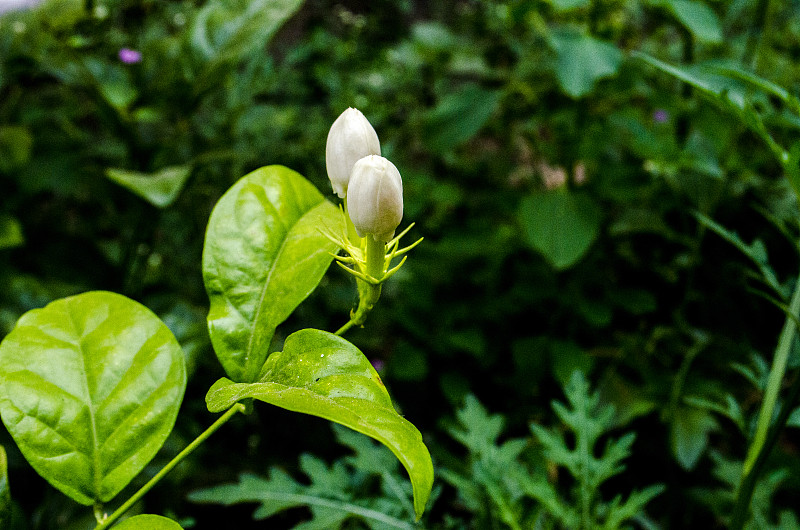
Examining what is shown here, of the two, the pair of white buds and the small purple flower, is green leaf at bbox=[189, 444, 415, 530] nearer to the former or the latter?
the pair of white buds

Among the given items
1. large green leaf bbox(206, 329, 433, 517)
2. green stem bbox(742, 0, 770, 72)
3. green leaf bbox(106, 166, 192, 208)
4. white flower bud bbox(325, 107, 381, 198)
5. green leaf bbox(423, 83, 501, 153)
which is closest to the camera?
large green leaf bbox(206, 329, 433, 517)

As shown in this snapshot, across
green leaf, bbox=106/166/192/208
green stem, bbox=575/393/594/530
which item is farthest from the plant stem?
green leaf, bbox=106/166/192/208

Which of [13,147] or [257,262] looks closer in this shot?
[257,262]

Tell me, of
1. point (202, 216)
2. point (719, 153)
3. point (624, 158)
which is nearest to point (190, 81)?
point (202, 216)

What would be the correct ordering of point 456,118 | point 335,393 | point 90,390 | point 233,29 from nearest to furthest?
point 335,393 < point 90,390 < point 233,29 < point 456,118

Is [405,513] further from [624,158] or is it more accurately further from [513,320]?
[624,158]

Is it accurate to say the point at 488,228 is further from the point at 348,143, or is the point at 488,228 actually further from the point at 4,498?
the point at 4,498

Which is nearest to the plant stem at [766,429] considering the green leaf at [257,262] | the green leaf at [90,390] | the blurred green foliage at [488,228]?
the blurred green foliage at [488,228]

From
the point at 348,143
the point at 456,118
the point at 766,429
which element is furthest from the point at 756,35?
the point at 348,143
